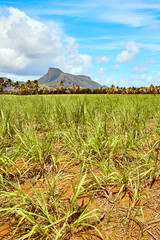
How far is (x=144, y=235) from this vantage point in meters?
1.15

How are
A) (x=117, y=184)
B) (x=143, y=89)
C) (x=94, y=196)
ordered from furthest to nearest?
(x=143, y=89)
(x=117, y=184)
(x=94, y=196)

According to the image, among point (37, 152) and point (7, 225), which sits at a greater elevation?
point (37, 152)

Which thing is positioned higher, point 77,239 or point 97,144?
point 97,144

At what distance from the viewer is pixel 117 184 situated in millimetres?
1695

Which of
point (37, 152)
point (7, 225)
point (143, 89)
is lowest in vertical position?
point (7, 225)

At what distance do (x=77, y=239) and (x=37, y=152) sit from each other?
1.09 meters

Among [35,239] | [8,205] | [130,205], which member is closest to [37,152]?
[8,205]

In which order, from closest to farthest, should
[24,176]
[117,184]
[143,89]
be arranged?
[117,184]
[24,176]
[143,89]

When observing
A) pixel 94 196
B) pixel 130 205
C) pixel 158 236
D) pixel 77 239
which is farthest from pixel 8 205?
pixel 158 236

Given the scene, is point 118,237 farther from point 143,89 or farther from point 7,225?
point 143,89

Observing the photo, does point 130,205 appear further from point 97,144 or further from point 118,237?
point 97,144

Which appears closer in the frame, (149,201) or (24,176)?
(149,201)

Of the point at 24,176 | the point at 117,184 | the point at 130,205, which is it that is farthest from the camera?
the point at 24,176

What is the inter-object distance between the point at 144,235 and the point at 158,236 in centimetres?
10
